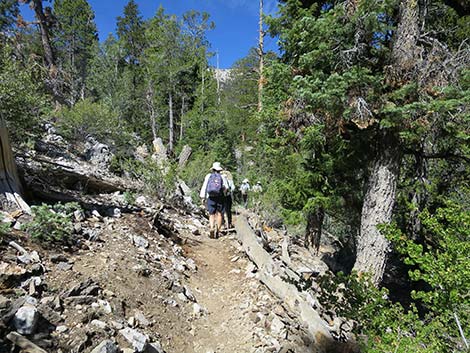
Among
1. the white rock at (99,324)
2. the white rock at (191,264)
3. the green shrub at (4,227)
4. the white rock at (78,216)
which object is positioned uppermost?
the green shrub at (4,227)

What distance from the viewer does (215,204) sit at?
686 cm

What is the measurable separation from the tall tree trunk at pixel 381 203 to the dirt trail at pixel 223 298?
246 cm

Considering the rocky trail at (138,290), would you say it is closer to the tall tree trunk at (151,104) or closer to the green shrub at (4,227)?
the green shrub at (4,227)

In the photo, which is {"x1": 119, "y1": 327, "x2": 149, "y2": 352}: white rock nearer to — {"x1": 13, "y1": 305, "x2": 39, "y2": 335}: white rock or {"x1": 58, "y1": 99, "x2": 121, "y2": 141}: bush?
{"x1": 13, "y1": 305, "x2": 39, "y2": 335}: white rock

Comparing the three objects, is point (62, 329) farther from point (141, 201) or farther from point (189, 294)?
point (141, 201)

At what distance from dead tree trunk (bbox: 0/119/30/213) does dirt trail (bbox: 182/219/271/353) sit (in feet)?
8.84

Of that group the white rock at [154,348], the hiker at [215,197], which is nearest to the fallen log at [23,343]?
the white rock at [154,348]

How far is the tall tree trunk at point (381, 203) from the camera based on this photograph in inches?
224

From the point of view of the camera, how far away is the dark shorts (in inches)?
268

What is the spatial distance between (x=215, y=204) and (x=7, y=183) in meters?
3.93

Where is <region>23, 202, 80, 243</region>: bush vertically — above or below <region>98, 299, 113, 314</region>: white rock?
above

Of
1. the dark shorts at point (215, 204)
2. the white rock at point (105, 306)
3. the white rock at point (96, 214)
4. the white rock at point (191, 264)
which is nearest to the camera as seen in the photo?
the white rock at point (105, 306)

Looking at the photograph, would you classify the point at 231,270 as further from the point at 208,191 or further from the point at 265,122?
the point at 265,122

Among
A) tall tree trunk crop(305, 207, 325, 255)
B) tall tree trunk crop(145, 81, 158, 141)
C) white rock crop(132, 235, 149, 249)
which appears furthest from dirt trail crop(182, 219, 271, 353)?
tall tree trunk crop(145, 81, 158, 141)
